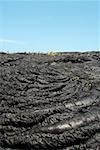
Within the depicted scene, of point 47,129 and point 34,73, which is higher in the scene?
point 34,73

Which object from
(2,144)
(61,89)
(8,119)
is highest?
(61,89)

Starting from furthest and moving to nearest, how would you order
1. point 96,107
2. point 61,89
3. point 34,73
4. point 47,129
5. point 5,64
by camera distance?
point 5,64 → point 34,73 → point 61,89 → point 96,107 → point 47,129

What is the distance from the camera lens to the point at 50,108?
33.5 feet

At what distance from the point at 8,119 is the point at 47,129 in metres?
1.29

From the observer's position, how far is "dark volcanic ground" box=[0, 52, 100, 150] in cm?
962

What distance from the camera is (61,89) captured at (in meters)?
11.1

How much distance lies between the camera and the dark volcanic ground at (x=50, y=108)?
379 inches

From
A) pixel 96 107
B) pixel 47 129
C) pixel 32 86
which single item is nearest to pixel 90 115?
pixel 96 107

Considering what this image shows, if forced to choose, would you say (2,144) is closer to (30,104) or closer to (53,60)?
(30,104)

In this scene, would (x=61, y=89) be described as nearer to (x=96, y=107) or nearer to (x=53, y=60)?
(x=96, y=107)

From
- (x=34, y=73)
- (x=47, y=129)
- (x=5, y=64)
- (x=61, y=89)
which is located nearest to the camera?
(x=47, y=129)

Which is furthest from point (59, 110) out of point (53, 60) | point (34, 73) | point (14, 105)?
point (53, 60)

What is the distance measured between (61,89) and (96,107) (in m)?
1.36

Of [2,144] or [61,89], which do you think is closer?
[2,144]
